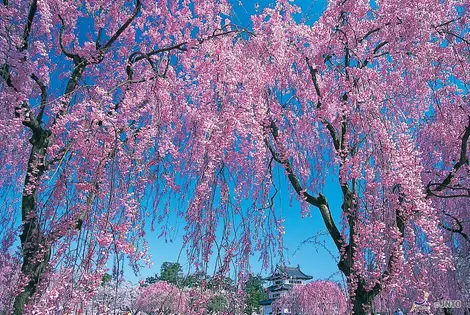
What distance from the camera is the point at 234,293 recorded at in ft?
11.6

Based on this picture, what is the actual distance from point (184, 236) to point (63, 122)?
4.74 ft

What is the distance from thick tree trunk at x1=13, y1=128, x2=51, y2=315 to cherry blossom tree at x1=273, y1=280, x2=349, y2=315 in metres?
23.6

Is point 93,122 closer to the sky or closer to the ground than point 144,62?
closer to the ground

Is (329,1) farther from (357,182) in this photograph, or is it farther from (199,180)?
(199,180)

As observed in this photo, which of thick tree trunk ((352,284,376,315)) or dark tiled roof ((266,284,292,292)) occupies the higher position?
dark tiled roof ((266,284,292,292))

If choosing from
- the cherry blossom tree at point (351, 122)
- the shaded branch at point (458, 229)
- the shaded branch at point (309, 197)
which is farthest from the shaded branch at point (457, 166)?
the shaded branch at point (309, 197)

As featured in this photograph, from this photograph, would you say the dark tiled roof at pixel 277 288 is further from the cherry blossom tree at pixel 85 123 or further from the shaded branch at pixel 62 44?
the shaded branch at pixel 62 44

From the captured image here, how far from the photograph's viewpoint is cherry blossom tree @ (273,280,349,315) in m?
26.0

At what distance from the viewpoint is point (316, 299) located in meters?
26.9

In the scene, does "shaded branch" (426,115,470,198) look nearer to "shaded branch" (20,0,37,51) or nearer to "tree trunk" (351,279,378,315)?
"tree trunk" (351,279,378,315)

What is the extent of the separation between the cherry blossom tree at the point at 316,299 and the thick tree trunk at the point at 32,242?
2357 centimetres

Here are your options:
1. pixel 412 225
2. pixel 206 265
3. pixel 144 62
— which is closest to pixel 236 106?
pixel 206 265

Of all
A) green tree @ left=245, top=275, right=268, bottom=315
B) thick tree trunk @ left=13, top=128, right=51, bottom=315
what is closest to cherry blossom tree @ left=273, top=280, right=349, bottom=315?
green tree @ left=245, top=275, right=268, bottom=315

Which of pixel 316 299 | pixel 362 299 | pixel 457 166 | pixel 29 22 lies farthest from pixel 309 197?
pixel 316 299
